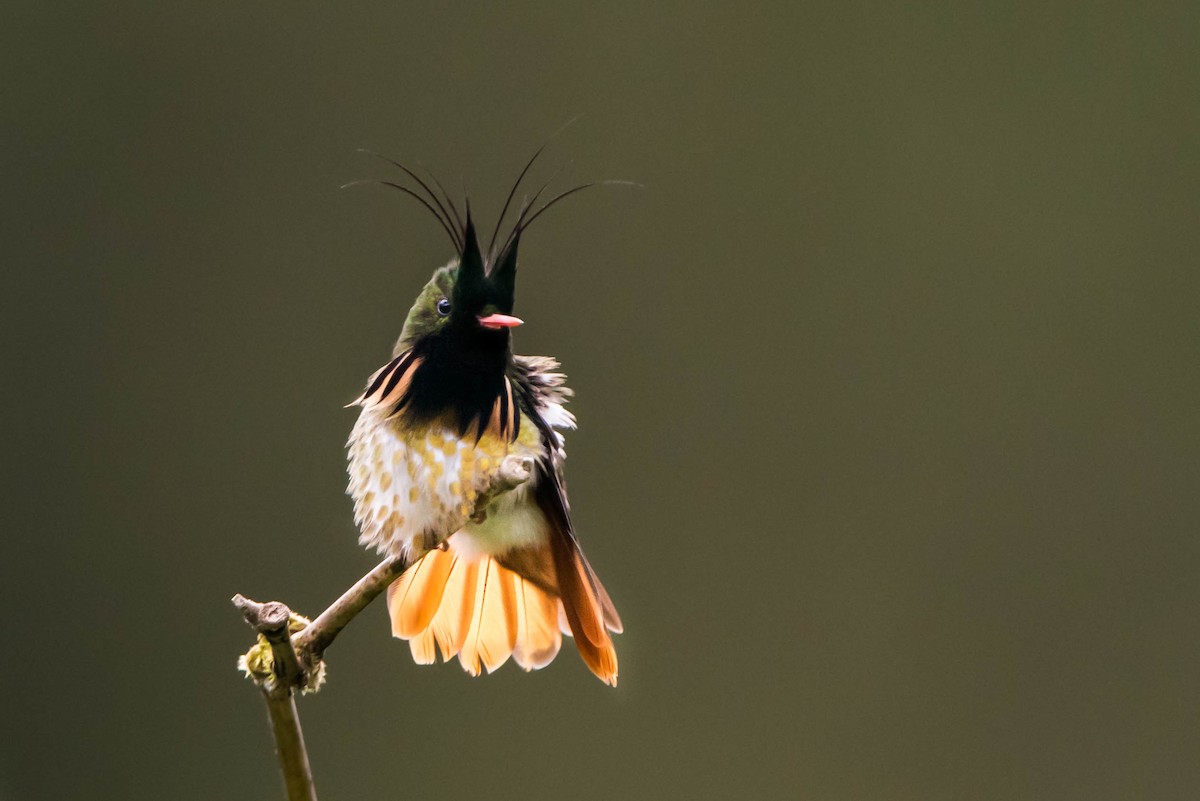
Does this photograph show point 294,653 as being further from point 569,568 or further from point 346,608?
point 569,568

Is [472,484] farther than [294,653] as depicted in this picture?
Yes

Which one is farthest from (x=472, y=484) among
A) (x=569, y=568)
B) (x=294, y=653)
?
(x=294, y=653)

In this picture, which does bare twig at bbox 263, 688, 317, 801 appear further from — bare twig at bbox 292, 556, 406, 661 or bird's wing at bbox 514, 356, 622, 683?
bird's wing at bbox 514, 356, 622, 683

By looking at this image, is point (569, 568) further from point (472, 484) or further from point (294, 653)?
point (294, 653)

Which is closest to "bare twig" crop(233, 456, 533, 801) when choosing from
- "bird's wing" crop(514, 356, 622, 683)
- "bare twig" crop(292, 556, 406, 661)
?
"bare twig" crop(292, 556, 406, 661)

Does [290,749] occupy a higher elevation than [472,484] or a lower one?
lower

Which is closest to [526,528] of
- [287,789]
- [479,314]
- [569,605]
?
[569,605]

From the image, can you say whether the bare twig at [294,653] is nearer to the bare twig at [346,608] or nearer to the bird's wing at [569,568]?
the bare twig at [346,608]
